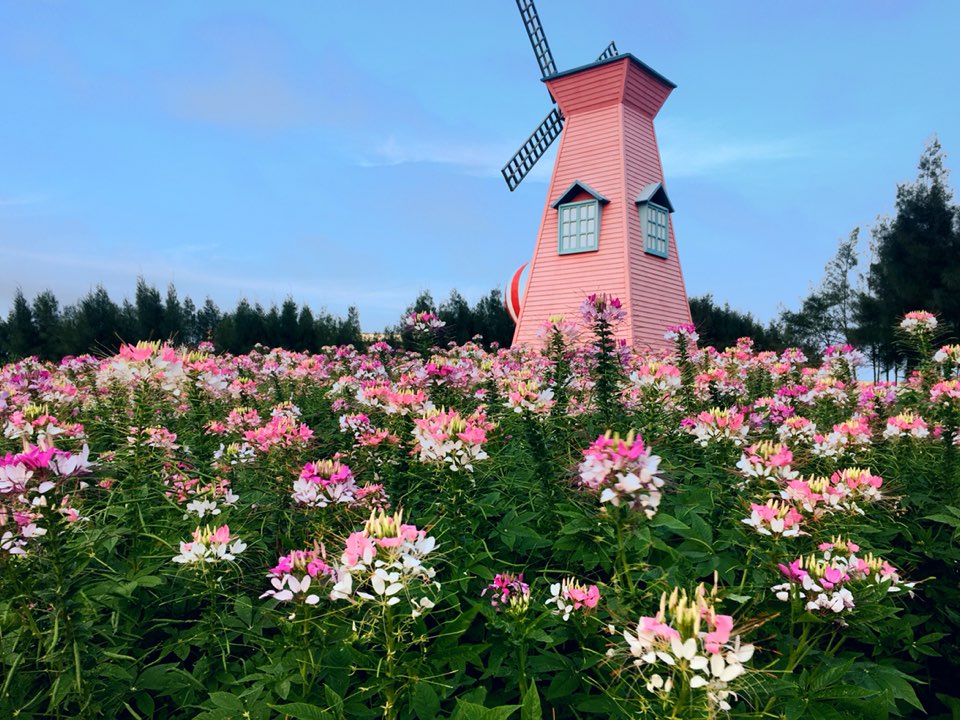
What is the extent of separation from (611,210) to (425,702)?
15488 millimetres

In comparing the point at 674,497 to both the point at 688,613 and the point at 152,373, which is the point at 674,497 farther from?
the point at 152,373

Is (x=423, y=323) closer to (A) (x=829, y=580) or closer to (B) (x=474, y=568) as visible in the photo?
(B) (x=474, y=568)

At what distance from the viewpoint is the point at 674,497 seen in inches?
139

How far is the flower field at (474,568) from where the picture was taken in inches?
81.9

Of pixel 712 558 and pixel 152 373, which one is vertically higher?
pixel 152 373

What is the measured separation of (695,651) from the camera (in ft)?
4.83

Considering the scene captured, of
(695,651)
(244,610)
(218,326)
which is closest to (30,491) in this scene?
(244,610)

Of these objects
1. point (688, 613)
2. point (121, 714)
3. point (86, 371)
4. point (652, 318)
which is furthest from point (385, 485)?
point (652, 318)

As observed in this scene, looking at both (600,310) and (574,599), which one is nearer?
(574,599)

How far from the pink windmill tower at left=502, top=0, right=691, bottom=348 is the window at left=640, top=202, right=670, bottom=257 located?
0.10 ft

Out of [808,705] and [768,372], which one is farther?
[768,372]

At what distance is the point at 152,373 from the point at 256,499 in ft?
3.23

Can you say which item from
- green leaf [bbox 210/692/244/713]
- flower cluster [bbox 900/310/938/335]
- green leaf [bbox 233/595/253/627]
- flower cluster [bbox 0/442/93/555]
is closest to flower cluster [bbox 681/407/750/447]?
green leaf [bbox 233/595/253/627]

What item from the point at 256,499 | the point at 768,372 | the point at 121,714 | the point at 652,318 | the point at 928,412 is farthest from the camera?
the point at 652,318
